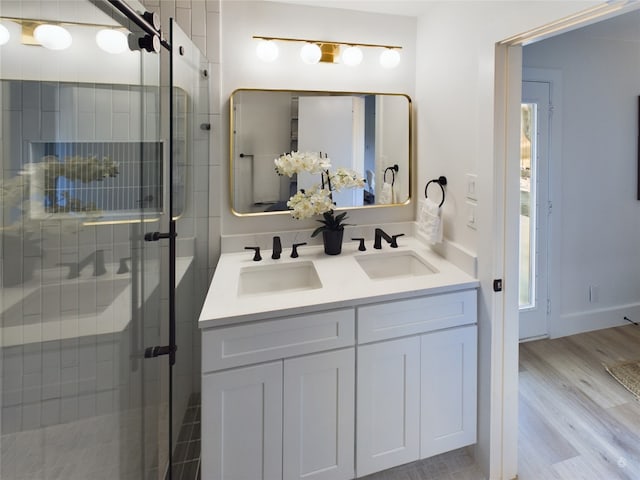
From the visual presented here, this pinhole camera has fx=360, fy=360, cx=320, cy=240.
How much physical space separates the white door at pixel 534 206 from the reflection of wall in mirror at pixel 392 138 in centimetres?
104

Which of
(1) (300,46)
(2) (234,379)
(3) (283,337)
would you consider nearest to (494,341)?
(3) (283,337)

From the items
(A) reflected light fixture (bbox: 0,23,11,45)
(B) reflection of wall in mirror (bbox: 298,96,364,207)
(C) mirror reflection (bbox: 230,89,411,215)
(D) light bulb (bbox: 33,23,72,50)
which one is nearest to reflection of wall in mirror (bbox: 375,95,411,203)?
(C) mirror reflection (bbox: 230,89,411,215)

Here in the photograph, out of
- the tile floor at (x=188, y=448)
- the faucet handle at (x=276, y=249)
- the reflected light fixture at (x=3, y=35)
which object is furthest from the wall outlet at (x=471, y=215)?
the tile floor at (x=188, y=448)

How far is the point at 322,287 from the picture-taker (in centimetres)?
158

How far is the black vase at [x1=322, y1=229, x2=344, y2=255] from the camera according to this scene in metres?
2.00

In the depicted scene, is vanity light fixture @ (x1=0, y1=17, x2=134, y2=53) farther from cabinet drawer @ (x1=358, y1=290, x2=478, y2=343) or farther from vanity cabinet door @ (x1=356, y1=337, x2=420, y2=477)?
vanity cabinet door @ (x1=356, y1=337, x2=420, y2=477)

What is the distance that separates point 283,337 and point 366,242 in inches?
40.5

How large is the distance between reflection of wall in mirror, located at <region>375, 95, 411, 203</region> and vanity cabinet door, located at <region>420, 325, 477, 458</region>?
996 mm

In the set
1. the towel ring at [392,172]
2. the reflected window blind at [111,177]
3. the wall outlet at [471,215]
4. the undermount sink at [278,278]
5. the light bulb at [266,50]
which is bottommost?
the undermount sink at [278,278]

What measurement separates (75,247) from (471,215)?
1570mm

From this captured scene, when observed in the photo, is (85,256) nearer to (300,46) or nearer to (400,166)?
(300,46)

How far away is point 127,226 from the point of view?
1.17 m

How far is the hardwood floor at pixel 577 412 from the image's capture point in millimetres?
1729

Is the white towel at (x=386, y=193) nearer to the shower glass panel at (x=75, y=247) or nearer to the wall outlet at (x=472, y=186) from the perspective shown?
the wall outlet at (x=472, y=186)
